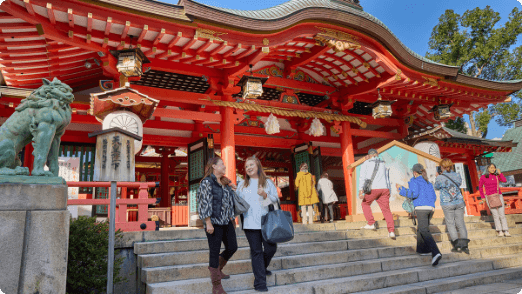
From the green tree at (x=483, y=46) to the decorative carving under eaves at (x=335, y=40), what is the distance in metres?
14.2

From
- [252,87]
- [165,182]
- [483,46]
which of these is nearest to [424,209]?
[252,87]

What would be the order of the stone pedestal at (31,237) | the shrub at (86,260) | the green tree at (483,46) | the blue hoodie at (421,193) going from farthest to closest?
the green tree at (483,46) < the blue hoodie at (421,193) < the shrub at (86,260) < the stone pedestal at (31,237)

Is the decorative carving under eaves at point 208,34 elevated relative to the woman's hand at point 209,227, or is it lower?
elevated

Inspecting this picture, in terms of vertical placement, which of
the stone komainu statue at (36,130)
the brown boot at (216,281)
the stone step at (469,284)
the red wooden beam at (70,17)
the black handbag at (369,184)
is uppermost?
the red wooden beam at (70,17)

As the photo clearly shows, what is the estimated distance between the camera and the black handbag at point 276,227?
365 cm

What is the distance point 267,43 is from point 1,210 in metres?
5.71

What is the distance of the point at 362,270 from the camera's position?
15.7 feet

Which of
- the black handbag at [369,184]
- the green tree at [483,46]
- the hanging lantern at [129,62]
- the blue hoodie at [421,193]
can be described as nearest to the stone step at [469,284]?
the blue hoodie at [421,193]

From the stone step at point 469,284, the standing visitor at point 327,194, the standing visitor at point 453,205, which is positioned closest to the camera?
the stone step at point 469,284

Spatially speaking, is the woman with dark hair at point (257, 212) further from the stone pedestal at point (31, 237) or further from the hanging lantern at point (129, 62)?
the hanging lantern at point (129, 62)

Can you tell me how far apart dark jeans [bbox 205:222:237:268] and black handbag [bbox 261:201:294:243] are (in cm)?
38

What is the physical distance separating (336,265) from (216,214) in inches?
88.0

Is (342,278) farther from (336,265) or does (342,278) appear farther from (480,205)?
(480,205)

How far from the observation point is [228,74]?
8211 mm
